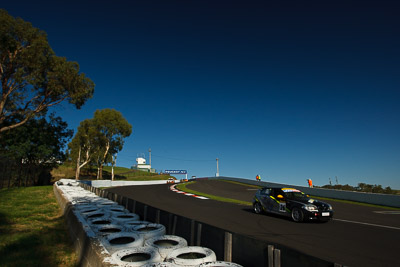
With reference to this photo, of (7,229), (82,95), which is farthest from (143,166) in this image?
(7,229)

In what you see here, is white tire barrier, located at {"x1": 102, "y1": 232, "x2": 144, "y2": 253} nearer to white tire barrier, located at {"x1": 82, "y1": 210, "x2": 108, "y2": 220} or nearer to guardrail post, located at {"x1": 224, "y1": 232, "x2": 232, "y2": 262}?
guardrail post, located at {"x1": 224, "y1": 232, "x2": 232, "y2": 262}

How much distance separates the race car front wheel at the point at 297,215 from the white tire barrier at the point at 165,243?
20.4 feet

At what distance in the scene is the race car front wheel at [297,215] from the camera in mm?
8938

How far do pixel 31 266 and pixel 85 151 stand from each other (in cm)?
4670

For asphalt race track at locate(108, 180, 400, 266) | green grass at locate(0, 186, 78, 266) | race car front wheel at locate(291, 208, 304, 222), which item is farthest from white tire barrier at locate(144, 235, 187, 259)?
race car front wheel at locate(291, 208, 304, 222)

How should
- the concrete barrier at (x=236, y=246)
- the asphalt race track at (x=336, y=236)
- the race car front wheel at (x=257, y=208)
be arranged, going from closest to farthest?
the concrete barrier at (x=236, y=246)
the asphalt race track at (x=336, y=236)
the race car front wheel at (x=257, y=208)

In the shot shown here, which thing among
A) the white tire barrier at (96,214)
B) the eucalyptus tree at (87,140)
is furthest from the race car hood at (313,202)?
the eucalyptus tree at (87,140)

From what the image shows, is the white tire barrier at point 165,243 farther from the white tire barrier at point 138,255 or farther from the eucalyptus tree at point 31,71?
the eucalyptus tree at point 31,71

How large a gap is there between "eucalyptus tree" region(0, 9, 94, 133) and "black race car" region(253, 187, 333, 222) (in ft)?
69.3

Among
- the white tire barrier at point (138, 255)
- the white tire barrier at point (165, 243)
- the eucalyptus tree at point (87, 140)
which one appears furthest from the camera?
the eucalyptus tree at point (87, 140)

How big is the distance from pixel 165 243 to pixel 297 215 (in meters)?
6.46

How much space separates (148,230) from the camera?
17.6ft

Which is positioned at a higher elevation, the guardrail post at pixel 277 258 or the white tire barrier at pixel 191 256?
the guardrail post at pixel 277 258

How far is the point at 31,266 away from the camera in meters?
4.27
